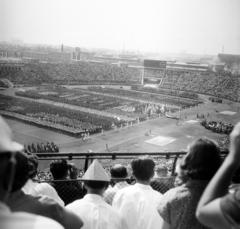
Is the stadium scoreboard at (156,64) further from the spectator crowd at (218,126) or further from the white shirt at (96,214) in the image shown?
the white shirt at (96,214)

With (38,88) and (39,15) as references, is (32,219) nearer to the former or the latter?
(39,15)

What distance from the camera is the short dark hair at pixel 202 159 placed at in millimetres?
1798

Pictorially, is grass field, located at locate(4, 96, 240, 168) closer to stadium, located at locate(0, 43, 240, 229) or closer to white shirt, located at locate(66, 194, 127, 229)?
stadium, located at locate(0, 43, 240, 229)

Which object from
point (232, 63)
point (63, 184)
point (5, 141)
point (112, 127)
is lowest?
point (112, 127)

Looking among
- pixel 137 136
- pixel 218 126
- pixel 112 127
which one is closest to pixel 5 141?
pixel 137 136

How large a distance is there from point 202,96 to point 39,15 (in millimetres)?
26561

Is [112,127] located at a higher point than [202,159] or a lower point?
lower

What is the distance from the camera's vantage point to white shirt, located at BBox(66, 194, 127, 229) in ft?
7.23

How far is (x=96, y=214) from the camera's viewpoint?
7.33 ft

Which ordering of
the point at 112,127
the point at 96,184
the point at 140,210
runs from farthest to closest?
the point at 112,127
the point at 140,210
the point at 96,184

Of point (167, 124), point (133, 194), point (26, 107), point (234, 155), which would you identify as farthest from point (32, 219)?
point (26, 107)

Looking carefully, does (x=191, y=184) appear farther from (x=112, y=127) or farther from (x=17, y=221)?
(x=112, y=127)

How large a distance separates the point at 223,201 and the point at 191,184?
0.65 m

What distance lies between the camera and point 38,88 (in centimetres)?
3572
